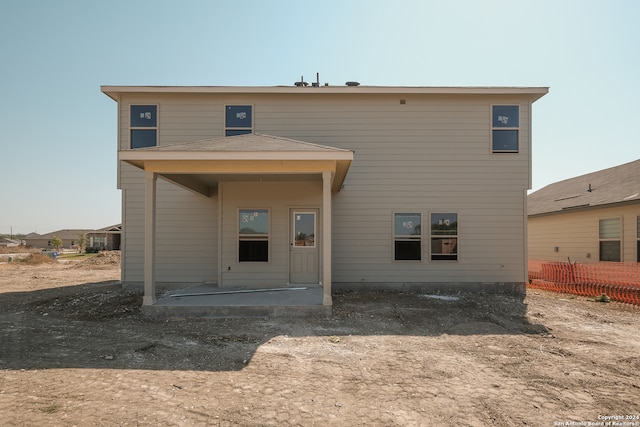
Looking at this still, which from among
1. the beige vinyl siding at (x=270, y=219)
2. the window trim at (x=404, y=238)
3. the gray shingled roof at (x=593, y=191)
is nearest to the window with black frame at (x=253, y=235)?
the beige vinyl siding at (x=270, y=219)

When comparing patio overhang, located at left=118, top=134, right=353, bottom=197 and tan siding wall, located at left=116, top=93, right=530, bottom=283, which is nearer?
patio overhang, located at left=118, top=134, right=353, bottom=197

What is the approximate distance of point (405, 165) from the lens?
406 inches

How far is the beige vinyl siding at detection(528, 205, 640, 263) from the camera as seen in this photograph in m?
11.4

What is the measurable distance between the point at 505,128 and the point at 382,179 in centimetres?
378

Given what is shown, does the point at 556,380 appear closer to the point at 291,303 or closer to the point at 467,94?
the point at 291,303

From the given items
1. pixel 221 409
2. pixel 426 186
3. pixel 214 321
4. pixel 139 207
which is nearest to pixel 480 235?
pixel 426 186

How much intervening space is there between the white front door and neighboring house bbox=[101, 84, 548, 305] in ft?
2.25

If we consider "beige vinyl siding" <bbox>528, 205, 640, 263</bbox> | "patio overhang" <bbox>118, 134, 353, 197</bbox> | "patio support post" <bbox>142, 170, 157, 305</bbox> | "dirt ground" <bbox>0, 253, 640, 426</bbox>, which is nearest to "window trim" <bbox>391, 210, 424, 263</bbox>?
"dirt ground" <bbox>0, 253, 640, 426</bbox>

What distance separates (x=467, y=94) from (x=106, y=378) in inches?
406

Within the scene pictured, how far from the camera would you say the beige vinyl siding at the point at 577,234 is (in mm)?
11430

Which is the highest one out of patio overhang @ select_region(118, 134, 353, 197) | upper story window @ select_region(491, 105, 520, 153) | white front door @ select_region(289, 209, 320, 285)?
upper story window @ select_region(491, 105, 520, 153)

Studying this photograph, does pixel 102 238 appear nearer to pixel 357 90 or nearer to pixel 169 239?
pixel 169 239

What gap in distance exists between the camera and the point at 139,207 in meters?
10.1

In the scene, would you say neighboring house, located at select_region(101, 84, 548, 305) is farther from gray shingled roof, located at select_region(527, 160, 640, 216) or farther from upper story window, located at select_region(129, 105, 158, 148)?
gray shingled roof, located at select_region(527, 160, 640, 216)
